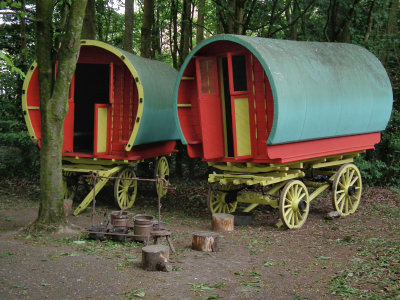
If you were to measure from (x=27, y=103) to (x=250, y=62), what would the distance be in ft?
16.6

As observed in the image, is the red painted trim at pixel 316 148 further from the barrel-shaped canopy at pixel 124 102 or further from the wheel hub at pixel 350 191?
the barrel-shaped canopy at pixel 124 102

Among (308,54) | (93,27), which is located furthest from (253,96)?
(93,27)

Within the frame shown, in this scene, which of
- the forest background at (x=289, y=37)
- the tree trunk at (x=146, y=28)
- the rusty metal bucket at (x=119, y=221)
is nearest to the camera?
the rusty metal bucket at (x=119, y=221)

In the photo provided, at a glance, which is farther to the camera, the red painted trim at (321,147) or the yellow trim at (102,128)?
the yellow trim at (102,128)

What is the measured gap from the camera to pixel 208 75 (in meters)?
10.3

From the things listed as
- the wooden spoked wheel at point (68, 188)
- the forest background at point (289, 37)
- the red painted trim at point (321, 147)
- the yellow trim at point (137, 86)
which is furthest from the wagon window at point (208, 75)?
the wooden spoked wheel at point (68, 188)

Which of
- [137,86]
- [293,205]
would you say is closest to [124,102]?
[137,86]

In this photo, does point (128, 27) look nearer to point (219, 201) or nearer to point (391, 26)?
point (219, 201)

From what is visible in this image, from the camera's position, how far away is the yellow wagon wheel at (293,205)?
30.9ft

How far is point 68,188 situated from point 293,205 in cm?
543

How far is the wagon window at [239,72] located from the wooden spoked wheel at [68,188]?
14.5ft

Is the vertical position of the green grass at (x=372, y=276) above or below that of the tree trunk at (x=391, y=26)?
below

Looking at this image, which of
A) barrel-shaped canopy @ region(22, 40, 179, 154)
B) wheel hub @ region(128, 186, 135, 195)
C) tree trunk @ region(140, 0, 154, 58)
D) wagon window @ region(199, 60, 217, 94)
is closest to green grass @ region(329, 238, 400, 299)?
wagon window @ region(199, 60, 217, 94)

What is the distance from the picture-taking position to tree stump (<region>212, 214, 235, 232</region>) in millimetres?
9328
